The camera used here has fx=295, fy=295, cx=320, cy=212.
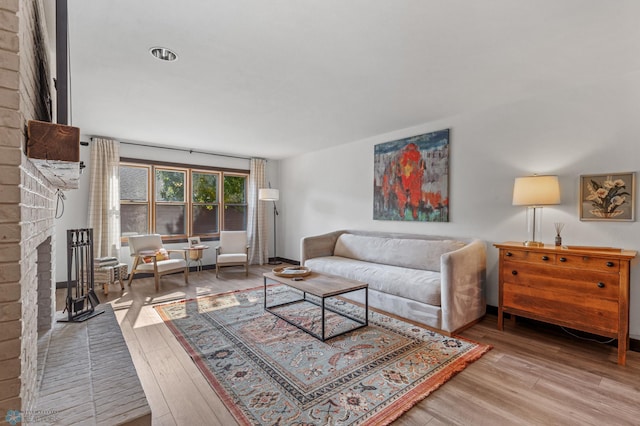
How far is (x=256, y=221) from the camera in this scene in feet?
20.9

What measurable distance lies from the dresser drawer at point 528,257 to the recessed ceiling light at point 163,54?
346cm

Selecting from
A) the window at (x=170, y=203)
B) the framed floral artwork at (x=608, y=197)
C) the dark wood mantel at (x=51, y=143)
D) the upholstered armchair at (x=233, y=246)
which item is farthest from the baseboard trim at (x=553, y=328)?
the window at (x=170, y=203)

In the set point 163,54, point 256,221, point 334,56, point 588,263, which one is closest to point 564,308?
point 588,263

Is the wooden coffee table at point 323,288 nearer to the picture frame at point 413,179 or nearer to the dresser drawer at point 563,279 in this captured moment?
the dresser drawer at point 563,279

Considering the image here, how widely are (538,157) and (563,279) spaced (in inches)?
50.3

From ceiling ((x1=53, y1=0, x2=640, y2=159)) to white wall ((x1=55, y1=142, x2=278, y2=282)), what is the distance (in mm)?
1266

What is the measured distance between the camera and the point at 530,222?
3137mm

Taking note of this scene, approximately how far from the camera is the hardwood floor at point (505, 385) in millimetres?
1736

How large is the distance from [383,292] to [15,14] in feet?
11.1

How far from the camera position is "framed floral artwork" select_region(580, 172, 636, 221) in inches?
102

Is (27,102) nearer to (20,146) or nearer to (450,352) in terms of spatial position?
(20,146)

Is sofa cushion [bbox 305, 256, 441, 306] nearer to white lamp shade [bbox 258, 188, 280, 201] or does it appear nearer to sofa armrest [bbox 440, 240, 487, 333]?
sofa armrest [bbox 440, 240, 487, 333]

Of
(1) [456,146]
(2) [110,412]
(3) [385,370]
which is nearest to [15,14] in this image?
(2) [110,412]

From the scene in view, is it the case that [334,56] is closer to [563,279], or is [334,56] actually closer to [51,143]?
[51,143]
